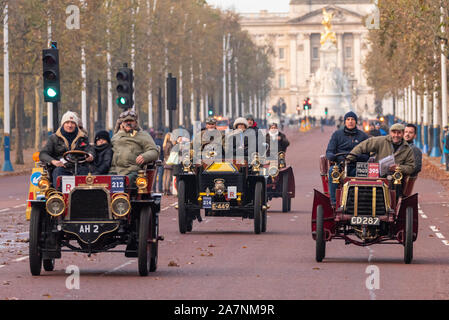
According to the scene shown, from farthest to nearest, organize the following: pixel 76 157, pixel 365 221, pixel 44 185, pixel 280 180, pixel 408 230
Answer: pixel 280 180 < pixel 365 221 < pixel 408 230 < pixel 76 157 < pixel 44 185

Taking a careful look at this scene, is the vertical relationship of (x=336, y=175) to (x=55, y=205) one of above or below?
above

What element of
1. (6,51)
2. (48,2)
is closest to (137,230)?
(6,51)

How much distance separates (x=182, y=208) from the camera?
22078 mm

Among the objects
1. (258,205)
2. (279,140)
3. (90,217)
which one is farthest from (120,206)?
(279,140)

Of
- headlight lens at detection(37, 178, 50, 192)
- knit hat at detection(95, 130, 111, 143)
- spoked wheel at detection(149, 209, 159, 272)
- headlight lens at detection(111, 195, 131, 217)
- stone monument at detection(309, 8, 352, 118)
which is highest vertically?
stone monument at detection(309, 8, 352, 118)

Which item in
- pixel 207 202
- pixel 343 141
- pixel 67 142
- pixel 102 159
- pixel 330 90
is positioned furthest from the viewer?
pixel 330 90

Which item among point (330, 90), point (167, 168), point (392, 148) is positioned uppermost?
point (330, 90)

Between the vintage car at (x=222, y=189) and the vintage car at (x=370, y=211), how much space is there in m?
4.94

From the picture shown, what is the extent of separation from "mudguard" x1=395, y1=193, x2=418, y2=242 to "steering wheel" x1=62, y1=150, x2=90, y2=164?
4.16 m

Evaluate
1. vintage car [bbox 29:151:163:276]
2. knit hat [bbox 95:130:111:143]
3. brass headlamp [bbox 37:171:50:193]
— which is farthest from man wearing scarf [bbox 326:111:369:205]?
brass headlamp [bbox 37:171:50:193]

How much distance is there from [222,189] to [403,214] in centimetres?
581

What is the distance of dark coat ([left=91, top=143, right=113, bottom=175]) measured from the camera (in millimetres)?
15984

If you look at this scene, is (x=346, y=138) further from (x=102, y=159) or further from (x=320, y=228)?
(x=102, y=159)

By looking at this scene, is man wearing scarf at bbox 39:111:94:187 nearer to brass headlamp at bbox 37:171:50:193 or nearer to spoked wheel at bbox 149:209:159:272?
brass headlamp at bbox 37:171:50:193
